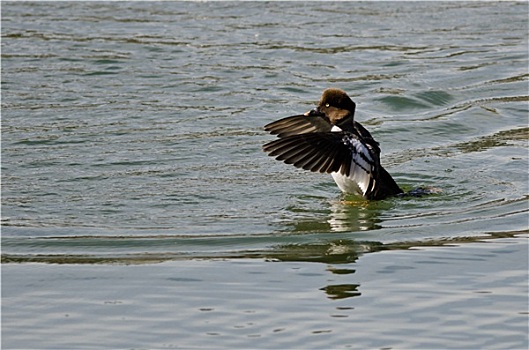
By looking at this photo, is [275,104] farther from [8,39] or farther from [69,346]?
[69,346]

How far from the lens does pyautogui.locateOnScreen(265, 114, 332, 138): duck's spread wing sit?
10.8 meters

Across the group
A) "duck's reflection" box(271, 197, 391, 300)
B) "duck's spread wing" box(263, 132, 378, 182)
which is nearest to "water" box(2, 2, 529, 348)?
"duck's reflection" box(271, 197, 391, 300)

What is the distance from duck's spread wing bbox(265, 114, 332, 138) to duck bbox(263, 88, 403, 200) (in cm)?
7

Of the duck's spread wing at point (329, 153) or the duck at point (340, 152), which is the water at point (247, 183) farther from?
the duck's spread wing at point (329, 153)

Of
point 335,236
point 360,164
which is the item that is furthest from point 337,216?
point 335,236

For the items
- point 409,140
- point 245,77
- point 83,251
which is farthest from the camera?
point 245,77

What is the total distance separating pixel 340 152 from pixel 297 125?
118cm

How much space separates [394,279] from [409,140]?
16.5ft

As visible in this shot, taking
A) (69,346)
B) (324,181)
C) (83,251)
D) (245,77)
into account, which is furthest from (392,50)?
(69,346)

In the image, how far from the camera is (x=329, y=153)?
974 cm

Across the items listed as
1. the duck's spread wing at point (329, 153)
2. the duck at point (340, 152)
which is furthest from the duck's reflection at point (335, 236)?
the duck's spread wing at point (329, 153)

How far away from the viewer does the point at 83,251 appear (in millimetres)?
8281

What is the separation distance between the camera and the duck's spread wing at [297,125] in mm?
10828

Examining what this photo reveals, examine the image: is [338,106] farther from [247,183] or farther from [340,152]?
[247,183]
